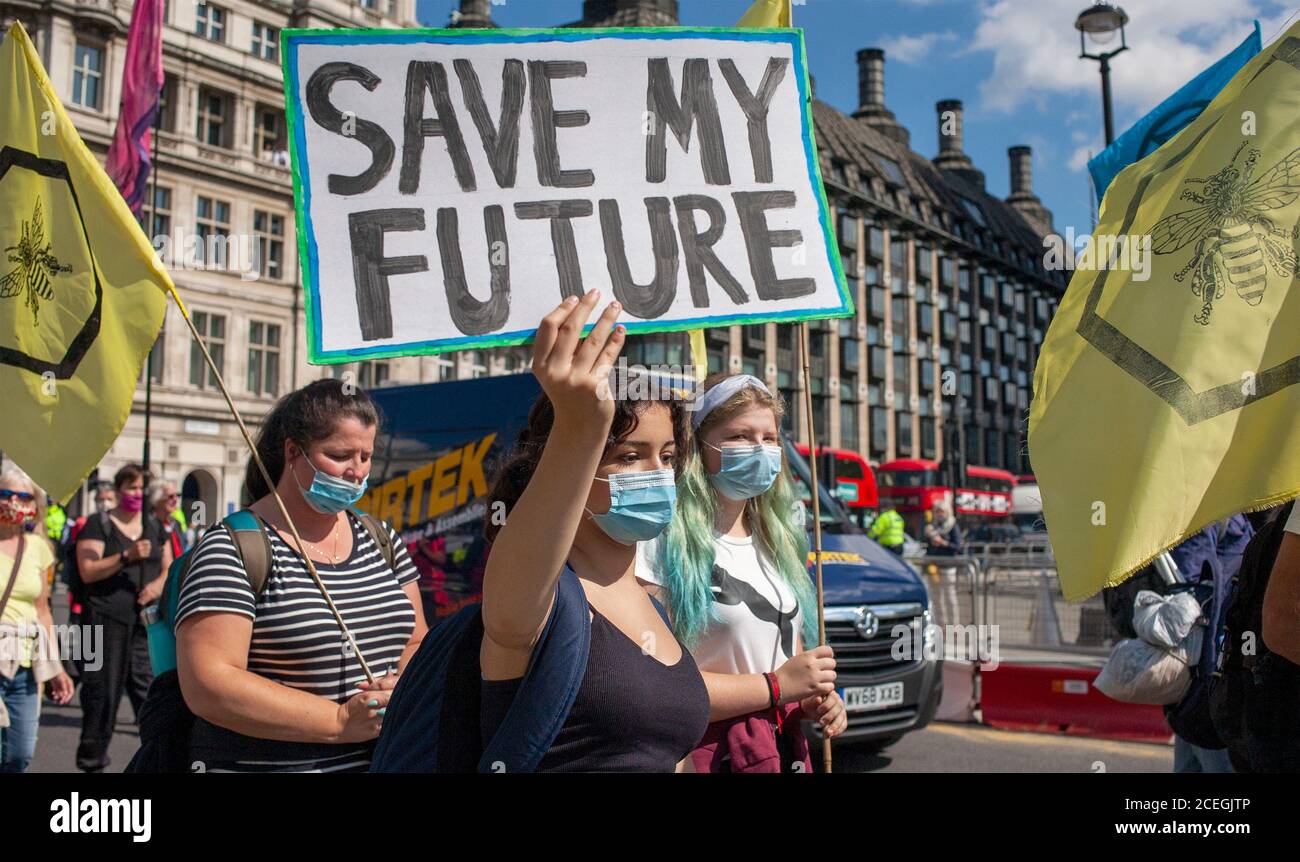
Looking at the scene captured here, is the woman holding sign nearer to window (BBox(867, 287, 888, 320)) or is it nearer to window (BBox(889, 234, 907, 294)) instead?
window (BBox(867, 287, 888, 320))

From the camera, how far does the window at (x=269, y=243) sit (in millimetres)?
36500

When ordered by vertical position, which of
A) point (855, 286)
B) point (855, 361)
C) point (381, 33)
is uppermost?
point (855, 286)

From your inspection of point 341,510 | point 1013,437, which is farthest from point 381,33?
point 1013,437

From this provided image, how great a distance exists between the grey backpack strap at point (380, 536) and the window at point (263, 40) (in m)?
36.9

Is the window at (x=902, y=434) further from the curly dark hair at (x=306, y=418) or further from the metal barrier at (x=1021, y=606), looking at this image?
the curly dark hair at (x=306, y=418)

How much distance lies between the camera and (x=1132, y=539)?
7.10ft

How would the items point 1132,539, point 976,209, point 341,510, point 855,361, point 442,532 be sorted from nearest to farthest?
1. point 1132,539
2. point 341,510
3. point 442,532
4. point 855,361
5. point 976,209

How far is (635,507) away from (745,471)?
1.15 meters

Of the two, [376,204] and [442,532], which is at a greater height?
[376,204]

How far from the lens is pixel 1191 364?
2246 millimetres

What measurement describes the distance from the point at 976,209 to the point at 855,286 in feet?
57.9

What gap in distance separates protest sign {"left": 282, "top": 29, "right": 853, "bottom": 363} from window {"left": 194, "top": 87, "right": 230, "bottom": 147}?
36118 millimetres

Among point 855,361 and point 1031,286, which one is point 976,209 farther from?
point 855,361

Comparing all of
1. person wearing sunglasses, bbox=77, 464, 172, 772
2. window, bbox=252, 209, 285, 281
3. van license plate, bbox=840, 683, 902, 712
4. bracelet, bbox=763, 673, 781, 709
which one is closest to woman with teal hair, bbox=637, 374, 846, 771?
bracelet, bbox=763, 673, 781, 709
